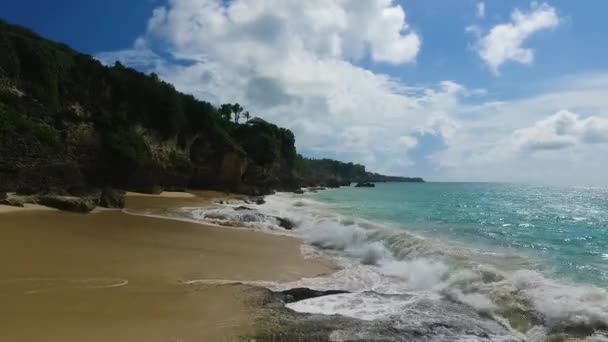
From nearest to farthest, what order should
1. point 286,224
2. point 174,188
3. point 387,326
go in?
point 387,326 < point 286,224 < point 174,188

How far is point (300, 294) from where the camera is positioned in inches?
335

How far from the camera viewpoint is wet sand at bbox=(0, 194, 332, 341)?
624cm

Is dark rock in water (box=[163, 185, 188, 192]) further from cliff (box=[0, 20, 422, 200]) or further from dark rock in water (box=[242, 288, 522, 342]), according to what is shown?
dark rock in water (box=[242, 288, 522, 342])

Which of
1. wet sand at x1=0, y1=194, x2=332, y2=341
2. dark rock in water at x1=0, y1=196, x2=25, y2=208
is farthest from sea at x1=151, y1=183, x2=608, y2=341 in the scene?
dark rock in water at x1=0, y1=196, x2=25, y2=208

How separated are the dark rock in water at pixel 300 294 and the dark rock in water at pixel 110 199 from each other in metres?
16.2

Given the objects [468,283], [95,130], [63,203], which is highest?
[95,130]

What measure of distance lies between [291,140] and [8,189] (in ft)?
193

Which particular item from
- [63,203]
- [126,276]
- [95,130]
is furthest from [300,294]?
[95,130]

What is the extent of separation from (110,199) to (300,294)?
657 inches

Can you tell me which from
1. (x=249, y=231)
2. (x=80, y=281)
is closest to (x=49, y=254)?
(x=80, y=281)

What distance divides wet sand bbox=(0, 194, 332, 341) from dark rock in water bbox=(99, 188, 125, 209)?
4.93m

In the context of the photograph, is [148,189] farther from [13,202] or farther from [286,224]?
[286,224]

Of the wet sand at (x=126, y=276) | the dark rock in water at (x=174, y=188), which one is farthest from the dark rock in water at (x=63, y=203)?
the dark rock in water at (x=174, y=188)

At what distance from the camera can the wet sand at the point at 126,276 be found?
20.5 feet
